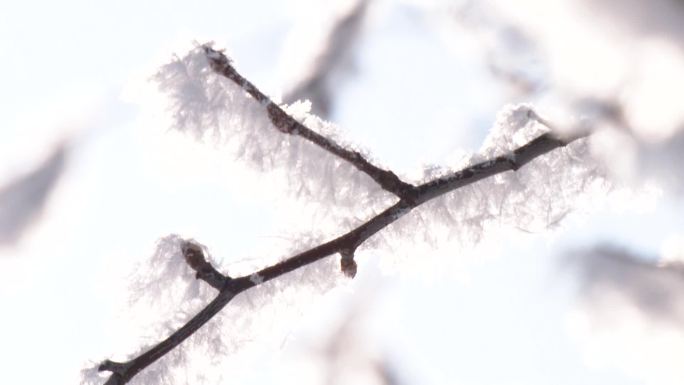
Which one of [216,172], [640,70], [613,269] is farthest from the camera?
[613,269]

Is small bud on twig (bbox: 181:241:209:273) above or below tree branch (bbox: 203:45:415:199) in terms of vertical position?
below

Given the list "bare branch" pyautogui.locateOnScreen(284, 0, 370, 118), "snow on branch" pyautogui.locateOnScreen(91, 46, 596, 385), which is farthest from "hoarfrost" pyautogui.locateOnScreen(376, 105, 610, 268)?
"bare branch" pyautogui.locateOnScreen(284, 0, 370, 118)

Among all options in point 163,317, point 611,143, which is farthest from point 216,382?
point 611,143

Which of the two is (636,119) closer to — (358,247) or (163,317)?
(358,247)

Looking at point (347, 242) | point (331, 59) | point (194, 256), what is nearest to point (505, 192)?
point (347, 242)

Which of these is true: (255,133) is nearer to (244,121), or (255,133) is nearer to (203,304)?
(244,121)

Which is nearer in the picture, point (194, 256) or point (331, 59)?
point (194, 256)

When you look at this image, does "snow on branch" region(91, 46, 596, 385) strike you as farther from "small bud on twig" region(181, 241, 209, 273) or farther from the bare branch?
the bare branch
